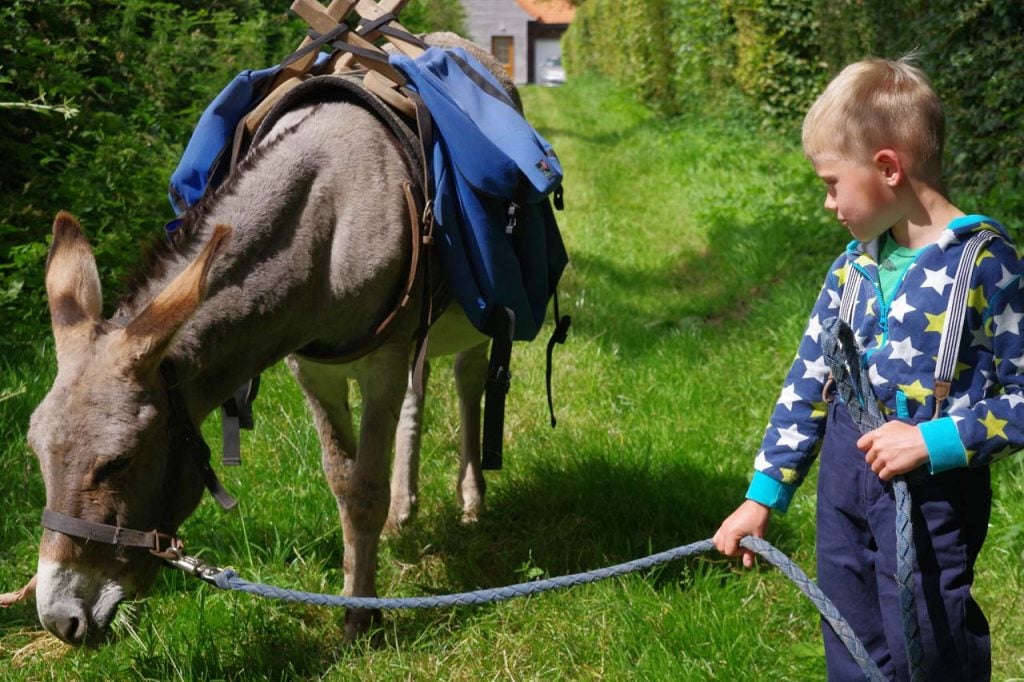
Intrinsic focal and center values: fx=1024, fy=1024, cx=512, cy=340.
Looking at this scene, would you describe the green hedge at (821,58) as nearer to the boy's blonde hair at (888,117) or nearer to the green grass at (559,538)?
the green grass at (559,538)

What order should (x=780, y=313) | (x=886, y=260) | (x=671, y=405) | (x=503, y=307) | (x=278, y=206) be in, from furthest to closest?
(x=780, y=313) < (x=671, y=405) < (x=503, y=307) < (x=278, y=206) < (x=886, y=260)

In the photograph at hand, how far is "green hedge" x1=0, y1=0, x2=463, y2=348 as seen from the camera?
5.43 meters

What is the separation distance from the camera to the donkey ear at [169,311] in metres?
2.46

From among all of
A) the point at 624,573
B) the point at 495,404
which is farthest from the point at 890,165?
the point at 495,404

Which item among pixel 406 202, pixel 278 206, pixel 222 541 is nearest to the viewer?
pixel 278 206

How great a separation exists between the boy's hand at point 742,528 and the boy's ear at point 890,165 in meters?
0.82

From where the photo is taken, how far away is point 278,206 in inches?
119

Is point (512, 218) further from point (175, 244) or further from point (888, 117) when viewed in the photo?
point (888, 117)

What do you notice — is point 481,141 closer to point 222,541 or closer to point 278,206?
point 278,206

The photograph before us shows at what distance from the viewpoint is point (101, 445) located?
2520 millimetres

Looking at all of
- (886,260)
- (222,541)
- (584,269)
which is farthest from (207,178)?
(584,269)

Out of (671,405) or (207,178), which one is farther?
(671,405)

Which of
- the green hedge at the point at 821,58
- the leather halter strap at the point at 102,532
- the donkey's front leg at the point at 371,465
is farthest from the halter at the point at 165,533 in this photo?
the green hedge at the point at 821,58

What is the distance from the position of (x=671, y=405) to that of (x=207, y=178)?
2.70 m
